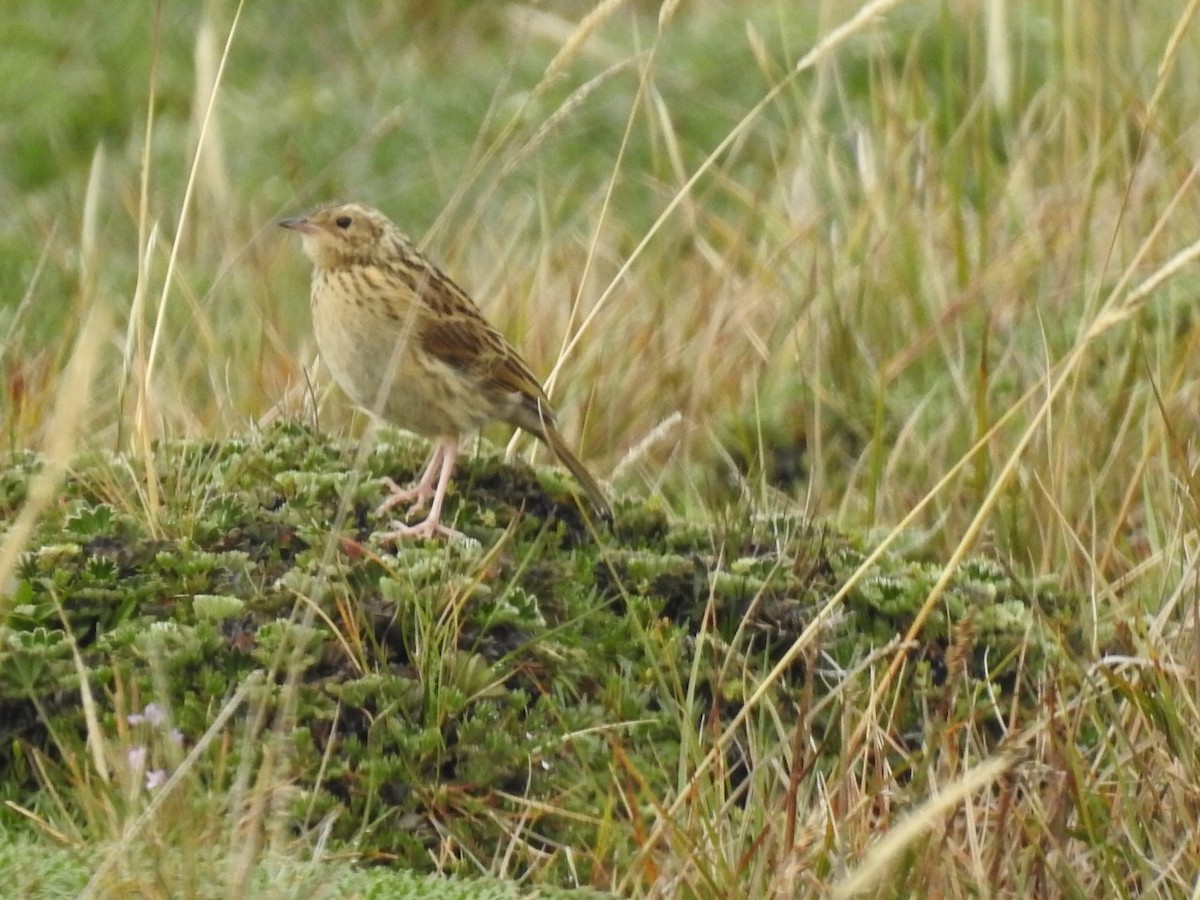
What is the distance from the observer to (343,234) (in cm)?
585

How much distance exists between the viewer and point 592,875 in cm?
374

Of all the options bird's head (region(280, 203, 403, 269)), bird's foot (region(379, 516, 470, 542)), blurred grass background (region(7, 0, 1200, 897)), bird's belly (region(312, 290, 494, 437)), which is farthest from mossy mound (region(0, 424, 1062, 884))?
bird's head (region(280, 203, 403, 269))

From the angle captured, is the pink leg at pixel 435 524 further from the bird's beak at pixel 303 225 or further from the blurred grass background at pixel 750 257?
the bird's beak at pixel 303 225

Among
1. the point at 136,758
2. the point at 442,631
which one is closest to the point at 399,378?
the point at 442,631

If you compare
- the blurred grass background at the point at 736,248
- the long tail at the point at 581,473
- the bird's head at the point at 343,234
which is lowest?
the blurred grass background at the point at 736,248

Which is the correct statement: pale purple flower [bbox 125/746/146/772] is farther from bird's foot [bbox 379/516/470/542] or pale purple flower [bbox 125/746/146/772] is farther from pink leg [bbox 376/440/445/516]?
pink leg [bbox 376/440/445/516]

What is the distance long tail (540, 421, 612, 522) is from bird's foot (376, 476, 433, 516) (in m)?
0.31

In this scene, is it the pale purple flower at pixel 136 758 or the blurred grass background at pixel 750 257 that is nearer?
the pale purple flower at pixel 136 758

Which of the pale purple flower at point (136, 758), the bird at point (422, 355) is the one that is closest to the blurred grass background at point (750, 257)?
the bird at point (422, 355)

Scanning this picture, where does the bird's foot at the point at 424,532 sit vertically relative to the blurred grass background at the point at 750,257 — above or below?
above

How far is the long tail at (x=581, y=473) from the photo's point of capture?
4.79 metres

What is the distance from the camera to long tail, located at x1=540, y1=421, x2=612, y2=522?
189 inches

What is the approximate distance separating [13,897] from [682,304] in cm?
393

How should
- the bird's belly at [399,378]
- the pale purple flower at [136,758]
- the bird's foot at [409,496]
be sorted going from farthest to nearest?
1. the bird's belly at [399,378]
2. the bird's foot at [409,496]
3. the pale purple flower at [136,758]
